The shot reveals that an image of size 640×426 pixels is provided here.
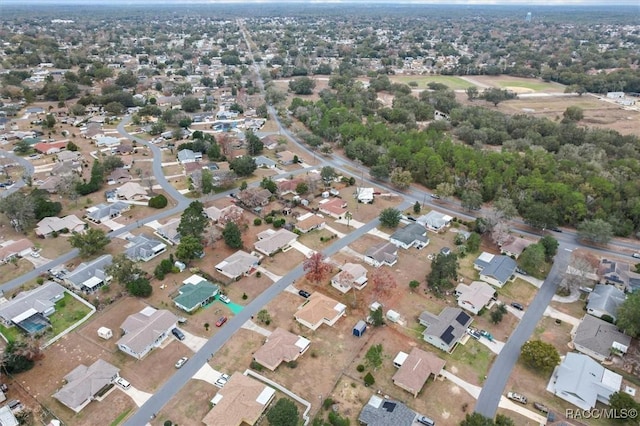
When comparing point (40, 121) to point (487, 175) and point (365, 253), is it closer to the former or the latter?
point (365, 253)

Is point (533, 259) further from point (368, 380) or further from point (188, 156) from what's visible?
point (188, 156)

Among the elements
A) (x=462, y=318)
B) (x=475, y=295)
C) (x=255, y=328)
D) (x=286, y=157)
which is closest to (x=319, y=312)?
(x=255, y=328)

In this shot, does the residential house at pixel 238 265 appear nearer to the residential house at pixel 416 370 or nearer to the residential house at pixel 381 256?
the residential house at pixel 381 256

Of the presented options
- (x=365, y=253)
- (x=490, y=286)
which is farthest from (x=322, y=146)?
(x=490, y=286)

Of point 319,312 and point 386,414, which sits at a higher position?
point 319,312

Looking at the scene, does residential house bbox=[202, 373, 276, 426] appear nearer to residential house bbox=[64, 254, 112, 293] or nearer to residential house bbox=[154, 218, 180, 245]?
residential house bbox=[64, 254, 112, 293]

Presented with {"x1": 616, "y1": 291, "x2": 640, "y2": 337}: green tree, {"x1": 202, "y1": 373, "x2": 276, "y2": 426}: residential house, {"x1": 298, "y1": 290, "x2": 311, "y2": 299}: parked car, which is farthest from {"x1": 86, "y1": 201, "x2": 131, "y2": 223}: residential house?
{"x1": 616, "y1": 291, "x2": 640, "y2": 337}: green tree

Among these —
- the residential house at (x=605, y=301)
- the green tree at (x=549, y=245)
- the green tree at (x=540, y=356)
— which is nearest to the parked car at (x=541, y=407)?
the green tree at (x=540, y=356)

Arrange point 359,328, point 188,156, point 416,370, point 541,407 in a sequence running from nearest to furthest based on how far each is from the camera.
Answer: point 541,407
point 416,370
point 359,328
point 188,156
